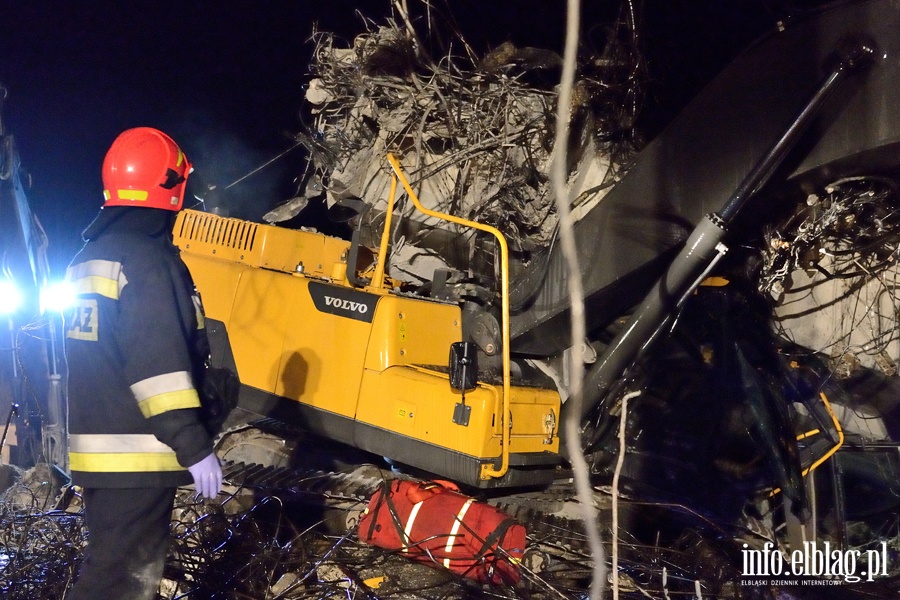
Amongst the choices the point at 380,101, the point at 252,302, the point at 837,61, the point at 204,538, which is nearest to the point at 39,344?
the point at 252,302

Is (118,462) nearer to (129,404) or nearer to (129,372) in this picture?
(129,404)

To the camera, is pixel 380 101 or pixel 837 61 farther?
pixel 380 101

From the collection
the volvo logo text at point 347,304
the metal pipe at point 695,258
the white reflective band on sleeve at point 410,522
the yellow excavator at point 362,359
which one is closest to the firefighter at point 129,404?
the white reflective band on sleeve at point 410,522

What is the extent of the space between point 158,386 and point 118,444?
0.30 metres

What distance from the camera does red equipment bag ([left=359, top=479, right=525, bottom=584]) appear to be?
12.1ft

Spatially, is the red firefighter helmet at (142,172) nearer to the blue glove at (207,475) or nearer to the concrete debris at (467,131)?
the blue glove at (207,475)

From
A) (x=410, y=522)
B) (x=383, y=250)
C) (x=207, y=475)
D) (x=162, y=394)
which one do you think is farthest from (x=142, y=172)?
(x=410, y=522)

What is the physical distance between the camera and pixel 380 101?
704 centimetres

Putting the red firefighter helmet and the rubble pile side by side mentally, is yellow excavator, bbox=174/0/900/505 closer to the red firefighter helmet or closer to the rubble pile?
the rubble pile

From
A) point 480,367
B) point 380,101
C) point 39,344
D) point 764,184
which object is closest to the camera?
point 764,184

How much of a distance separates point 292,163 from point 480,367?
5.83m

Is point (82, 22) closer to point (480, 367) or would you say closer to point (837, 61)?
point (480, 367)

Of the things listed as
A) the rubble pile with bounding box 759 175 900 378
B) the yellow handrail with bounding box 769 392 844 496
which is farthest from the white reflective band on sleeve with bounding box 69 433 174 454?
the rubble pile with bounding box 759 175 900 378

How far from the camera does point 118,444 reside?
2645 millimetres
